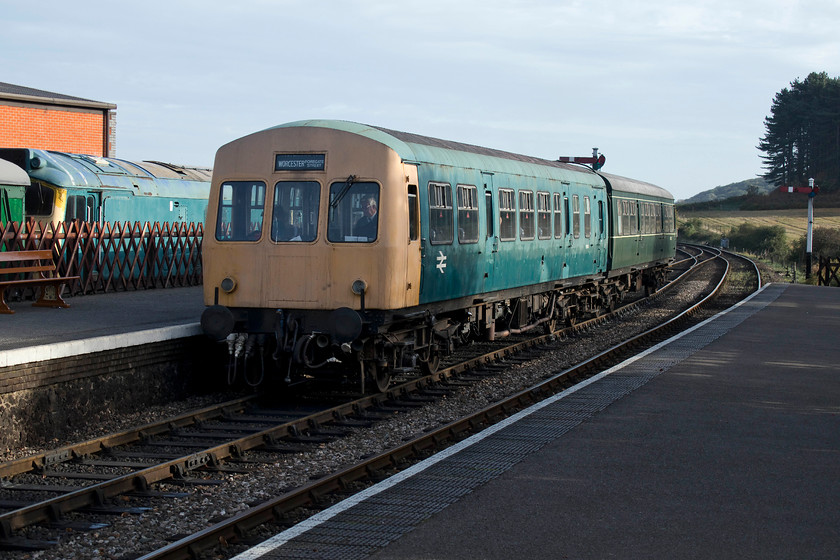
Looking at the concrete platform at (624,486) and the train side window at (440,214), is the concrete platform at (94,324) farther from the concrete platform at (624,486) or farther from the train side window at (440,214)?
the concrete platform at (624,486)

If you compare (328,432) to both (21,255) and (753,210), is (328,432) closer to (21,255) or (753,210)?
(21,255)

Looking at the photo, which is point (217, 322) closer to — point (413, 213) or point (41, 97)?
point (413, 213)

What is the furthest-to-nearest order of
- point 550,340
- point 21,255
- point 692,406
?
point 550,340
point 21,255
point 692,406

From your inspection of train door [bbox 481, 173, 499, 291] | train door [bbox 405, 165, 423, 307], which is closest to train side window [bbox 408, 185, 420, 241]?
train door [bbox 405, 165, 423, 307]

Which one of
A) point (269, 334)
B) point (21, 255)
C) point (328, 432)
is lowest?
point (328, 432)

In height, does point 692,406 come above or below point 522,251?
below

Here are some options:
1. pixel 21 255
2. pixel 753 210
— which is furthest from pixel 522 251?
pixel 753 210

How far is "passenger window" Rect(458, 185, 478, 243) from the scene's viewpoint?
44.5 feet

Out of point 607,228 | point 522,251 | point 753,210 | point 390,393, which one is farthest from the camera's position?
point 753,210

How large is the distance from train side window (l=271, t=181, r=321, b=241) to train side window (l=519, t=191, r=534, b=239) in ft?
17.3

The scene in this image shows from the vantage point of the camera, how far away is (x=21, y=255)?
15.0 meters

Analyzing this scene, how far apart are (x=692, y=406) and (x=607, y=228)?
37.5 ft

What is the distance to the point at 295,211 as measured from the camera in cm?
1186

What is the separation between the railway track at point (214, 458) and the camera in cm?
703
